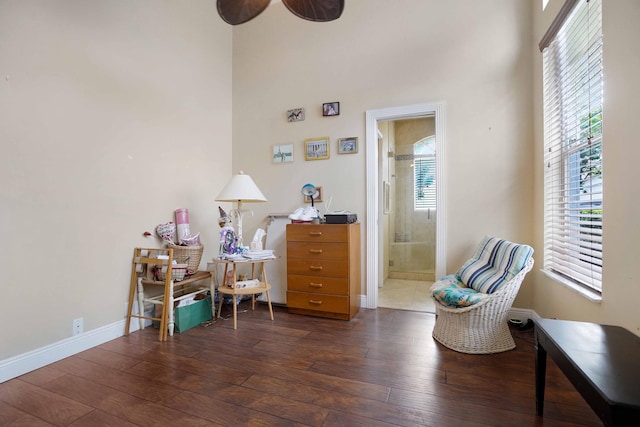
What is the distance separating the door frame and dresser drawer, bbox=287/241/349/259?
46 cm

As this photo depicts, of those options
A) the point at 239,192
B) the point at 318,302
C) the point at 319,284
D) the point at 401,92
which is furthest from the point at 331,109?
the point at 318,302

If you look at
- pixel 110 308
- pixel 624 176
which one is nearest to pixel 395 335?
pixel 624 176

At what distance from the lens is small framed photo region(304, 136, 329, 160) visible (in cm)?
314

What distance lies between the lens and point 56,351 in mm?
1951

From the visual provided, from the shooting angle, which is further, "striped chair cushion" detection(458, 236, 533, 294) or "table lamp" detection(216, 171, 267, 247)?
"table lamp" detection(216, 171, 267, 247)

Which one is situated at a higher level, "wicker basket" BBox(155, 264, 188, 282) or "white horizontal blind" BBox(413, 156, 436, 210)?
"white horizontal blind" BBox(413, 156, 436, 210)

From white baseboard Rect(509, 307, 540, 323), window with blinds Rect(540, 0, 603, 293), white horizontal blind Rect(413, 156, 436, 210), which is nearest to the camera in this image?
window with blinds Rect(540, 0, 603, 293)

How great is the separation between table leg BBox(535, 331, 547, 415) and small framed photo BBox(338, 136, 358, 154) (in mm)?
2200

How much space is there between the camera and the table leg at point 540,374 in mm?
1344

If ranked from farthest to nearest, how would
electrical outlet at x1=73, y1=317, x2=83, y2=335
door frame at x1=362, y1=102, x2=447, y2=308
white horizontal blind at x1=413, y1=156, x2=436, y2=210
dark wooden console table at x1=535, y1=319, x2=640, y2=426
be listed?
white horizontal blind at x1=413, y1=156, x2=436, y2=210 → door frame at x1=362, y1=102, x2=447, y2=308 → electrical outlet at x1=73, y1=317, x2=83, y2=335 → dark wooden console table at x1=535, y1=319, x2=640, y2=426

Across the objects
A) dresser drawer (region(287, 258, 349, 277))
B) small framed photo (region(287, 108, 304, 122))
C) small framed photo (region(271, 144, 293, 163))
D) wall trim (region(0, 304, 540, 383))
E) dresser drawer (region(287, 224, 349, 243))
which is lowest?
wall trim (region(0, 304, 540, 383))

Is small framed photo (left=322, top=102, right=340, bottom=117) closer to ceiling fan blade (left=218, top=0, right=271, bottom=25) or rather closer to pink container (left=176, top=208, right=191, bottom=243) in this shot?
ceiling fan blade (left=218, top=0, right=271, bottom=25)

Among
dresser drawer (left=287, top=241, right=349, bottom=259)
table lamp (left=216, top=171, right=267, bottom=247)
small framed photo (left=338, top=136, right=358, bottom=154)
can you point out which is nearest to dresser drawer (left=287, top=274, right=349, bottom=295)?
dresser drawer (left=287, top=241, right=349, bottom=259)

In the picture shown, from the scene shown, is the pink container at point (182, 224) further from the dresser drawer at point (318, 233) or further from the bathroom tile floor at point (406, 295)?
the bathroom tile floor at point (406, 295)
